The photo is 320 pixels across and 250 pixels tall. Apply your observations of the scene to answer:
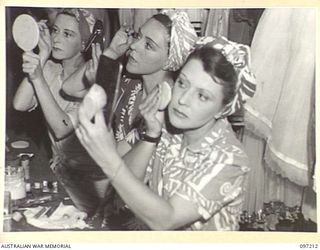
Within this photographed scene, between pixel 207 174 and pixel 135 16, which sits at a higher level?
pixel 135 16

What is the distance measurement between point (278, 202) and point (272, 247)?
6 cm

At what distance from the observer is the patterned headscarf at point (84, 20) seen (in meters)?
0.65

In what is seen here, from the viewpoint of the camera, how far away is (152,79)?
2.12 ft

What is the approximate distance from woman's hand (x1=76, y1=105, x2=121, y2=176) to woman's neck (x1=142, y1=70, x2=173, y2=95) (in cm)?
7

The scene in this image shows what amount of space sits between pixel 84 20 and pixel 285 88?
27cm

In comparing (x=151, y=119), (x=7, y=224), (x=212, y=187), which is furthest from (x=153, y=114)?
(x=7, y=224)

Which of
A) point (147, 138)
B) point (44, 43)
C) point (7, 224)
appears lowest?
point (7, 224)

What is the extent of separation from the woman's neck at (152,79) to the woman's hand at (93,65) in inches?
2.5

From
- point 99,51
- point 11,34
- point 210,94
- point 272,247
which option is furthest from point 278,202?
point 11,34

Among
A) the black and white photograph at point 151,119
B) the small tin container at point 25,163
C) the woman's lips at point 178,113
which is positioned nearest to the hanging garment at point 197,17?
the black and white photograph at point 151,119

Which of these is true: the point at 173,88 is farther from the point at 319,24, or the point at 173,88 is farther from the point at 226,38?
the point at 319,24

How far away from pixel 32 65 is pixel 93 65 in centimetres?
8

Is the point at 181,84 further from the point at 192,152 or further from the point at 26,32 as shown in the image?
the point at 26,32

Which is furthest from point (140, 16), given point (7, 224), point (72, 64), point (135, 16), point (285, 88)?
point (7, 224)
